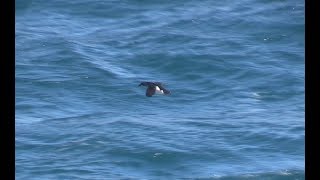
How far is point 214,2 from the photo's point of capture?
4738 cm

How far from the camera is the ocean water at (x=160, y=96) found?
29.8 metres

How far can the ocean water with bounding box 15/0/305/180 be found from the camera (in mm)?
29781

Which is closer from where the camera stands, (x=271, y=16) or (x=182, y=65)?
(x=182, y=65)

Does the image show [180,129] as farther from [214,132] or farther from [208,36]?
[208,36]

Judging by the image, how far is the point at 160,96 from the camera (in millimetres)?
38188

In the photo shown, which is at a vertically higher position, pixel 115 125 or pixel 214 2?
pixel 214 2

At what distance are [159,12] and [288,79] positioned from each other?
Answer: 33.0ft

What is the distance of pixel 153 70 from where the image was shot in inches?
1558

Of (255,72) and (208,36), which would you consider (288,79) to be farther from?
(208,36)
